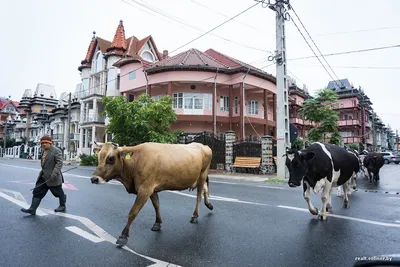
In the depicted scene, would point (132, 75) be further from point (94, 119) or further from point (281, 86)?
point (281, 86)

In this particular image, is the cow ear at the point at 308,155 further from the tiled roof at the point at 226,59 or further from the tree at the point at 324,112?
the tiled roof at the point at 226,59

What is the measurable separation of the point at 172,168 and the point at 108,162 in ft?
3.64

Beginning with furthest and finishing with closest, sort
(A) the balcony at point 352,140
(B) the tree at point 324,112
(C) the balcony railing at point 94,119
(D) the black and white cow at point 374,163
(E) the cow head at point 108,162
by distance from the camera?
(A) the balcony at point 352,140
(C) the balcony railing at point 94,119
(B) the tree at point 324,112
(D) the black and white cow at point 374,163
(E) the cow head at point 108,162

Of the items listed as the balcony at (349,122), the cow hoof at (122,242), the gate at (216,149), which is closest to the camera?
the cow hoof at (122,242)

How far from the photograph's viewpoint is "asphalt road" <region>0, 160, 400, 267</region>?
3.80 m

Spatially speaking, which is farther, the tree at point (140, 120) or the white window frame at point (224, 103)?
the white window frame at point (224, 103)

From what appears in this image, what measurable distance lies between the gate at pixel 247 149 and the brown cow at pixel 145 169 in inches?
578

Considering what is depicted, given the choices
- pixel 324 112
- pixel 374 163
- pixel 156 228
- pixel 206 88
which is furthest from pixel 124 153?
pixel 206 88

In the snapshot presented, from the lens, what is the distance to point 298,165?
5805 millimetres

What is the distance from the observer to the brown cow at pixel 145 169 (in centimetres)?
449

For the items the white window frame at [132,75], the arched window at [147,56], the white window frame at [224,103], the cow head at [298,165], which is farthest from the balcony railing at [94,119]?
the cow head at [298,165]

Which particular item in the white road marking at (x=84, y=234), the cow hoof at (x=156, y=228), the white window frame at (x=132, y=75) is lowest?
the white road marking at (x=84, y=234)

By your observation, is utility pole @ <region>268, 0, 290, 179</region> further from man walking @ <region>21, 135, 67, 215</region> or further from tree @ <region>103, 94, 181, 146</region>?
man walking @ <region>21, 135, 67, 215</region>

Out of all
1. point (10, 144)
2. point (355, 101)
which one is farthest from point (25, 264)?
point (10, 144)
